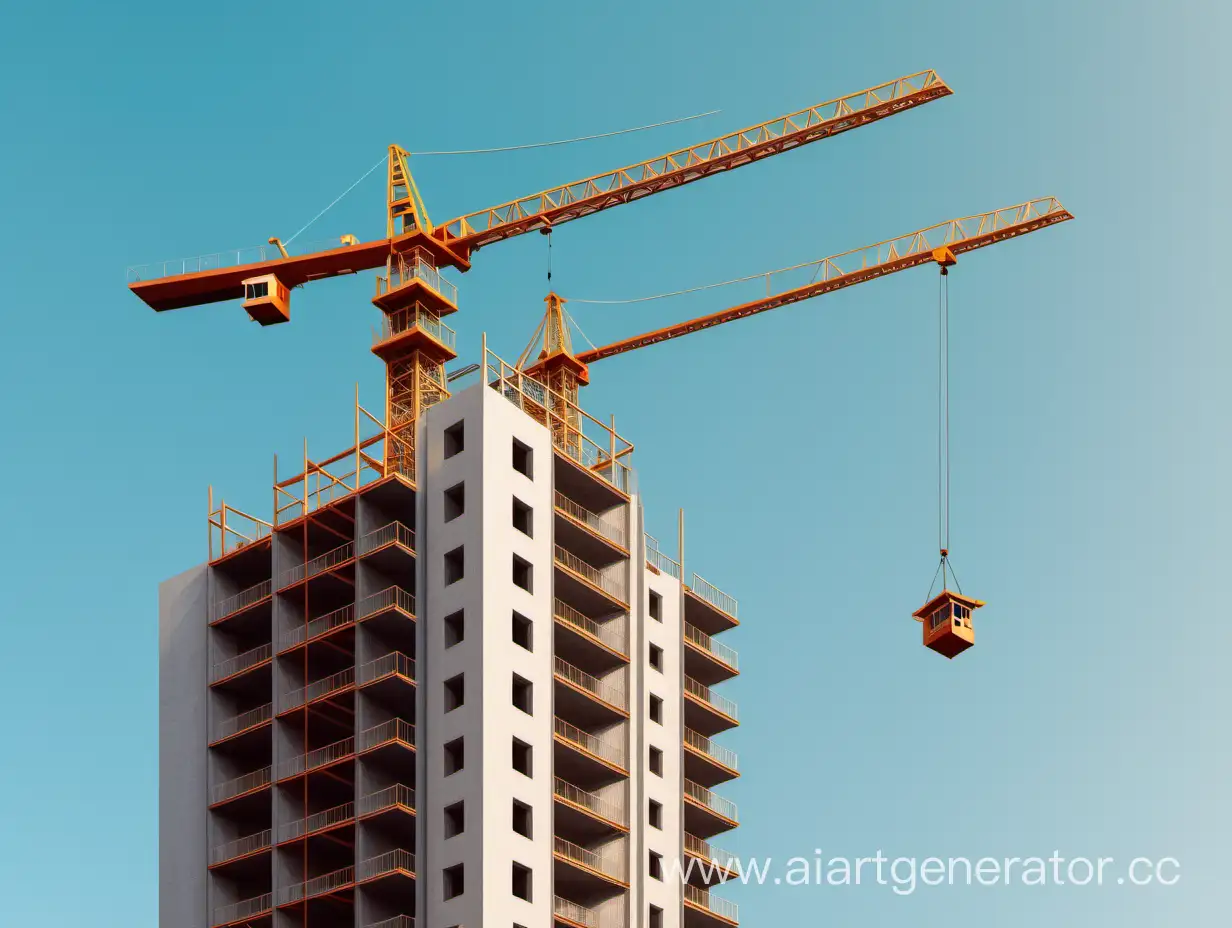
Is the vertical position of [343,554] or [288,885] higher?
[343,554]

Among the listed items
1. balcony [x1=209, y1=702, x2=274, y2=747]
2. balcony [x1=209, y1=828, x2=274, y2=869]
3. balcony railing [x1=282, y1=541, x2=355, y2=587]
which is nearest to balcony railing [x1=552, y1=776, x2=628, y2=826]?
balcony [x1=209, y1=828, x2=274, y2=869]

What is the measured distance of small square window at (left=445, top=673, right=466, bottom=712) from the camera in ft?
351

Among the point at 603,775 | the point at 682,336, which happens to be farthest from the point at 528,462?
the point at 682,336

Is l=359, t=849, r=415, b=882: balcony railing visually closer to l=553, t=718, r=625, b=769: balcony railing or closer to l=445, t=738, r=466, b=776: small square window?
l=445, t=738, r=466, b=776: small square window

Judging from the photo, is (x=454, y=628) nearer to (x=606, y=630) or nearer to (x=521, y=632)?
(x=521, y=632)

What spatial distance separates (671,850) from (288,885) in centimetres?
1936

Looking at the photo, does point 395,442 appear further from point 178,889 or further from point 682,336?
point 682,336

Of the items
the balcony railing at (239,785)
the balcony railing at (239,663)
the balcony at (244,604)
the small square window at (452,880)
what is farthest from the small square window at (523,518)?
the balcony railing at (239,785)

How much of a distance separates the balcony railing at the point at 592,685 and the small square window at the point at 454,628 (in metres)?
6.06

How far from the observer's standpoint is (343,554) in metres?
116

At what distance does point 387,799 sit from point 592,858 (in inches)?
412

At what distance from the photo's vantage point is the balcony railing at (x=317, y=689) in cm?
11250

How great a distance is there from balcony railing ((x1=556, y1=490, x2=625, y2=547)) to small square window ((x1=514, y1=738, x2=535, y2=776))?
14140 millimetres

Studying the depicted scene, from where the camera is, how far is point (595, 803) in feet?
372
